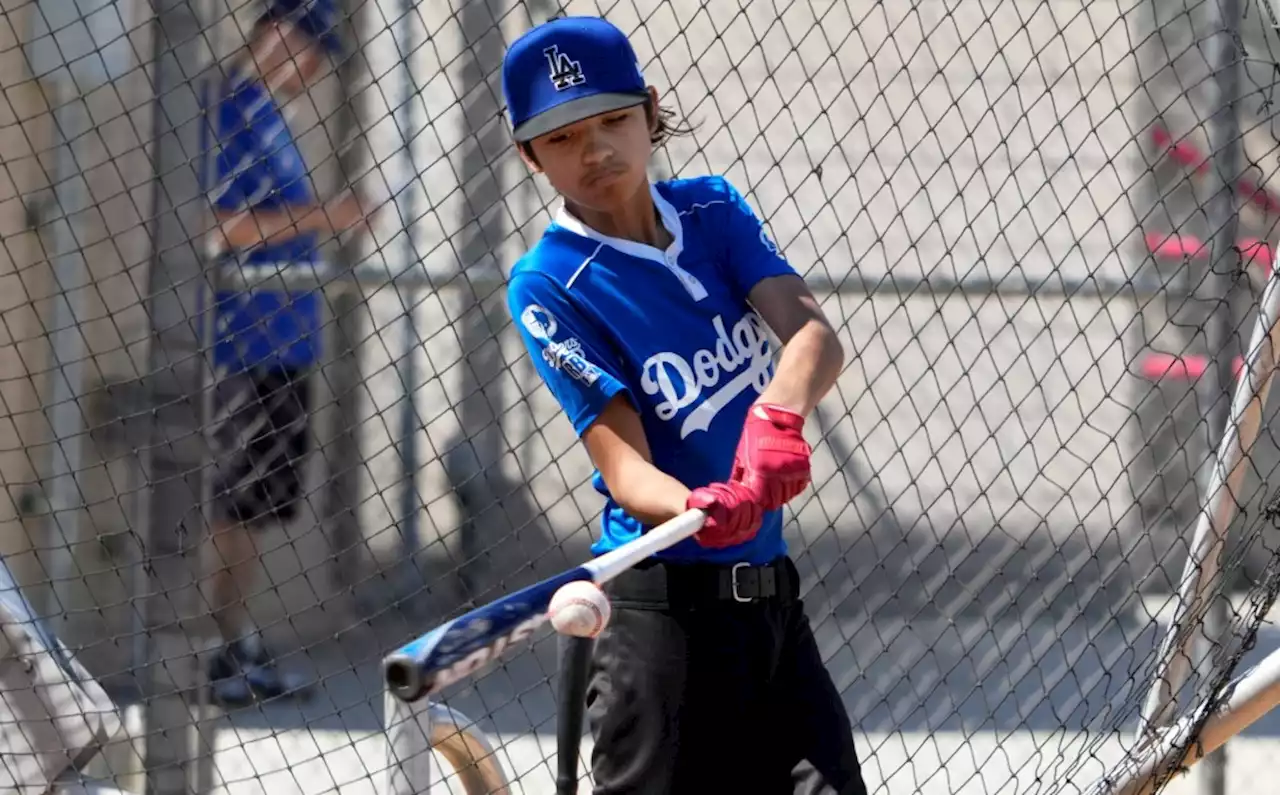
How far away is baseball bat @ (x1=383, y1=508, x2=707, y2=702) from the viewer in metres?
1.40

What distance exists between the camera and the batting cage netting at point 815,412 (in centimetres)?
373

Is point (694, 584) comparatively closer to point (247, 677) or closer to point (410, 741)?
point (410, 741)

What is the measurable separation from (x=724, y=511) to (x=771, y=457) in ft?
0.29

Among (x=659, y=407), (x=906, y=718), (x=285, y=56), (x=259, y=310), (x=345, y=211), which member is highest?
(x=285, y=56)

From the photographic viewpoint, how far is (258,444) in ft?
13.9

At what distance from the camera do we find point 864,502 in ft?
15.2

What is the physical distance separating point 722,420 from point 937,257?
8.59 feet

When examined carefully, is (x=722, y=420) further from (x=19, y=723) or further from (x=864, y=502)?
(x=864, y=502)

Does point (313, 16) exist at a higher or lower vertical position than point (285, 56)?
higher

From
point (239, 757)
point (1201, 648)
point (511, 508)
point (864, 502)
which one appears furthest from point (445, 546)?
point (1201, 648)

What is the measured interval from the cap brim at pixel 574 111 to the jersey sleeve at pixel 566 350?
0.18 metres

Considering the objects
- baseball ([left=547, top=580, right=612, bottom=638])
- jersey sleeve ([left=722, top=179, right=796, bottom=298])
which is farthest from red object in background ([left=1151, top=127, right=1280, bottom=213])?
baseball ([left=547, top=580, right=612, bottom=638])

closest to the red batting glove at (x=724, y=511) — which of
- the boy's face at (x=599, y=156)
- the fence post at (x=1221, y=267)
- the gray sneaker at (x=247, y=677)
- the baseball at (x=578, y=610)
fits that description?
the baseball at (x=578, y=610)

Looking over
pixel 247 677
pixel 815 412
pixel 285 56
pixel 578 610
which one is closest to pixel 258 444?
pixel 247 677
